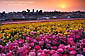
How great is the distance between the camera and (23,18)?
1597cm

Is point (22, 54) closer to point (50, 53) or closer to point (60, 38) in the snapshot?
point (50, 53)

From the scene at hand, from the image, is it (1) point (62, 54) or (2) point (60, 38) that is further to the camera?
(2) point (60, 38)

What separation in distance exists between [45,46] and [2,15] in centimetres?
1334

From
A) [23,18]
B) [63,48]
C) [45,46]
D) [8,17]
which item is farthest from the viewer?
[23,18]

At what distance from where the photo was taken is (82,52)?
6.53 feet

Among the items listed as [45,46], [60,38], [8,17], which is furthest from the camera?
[8,17]

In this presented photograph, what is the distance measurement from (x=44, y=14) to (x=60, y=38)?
14.2 m

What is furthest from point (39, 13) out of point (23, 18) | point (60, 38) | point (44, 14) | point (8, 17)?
point (60, 38)

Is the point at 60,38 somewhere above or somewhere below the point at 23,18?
above

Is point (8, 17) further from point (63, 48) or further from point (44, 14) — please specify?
point (63, 48)

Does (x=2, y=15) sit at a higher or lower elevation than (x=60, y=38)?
lower

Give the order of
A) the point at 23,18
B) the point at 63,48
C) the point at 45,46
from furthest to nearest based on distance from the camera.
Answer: the point at 23,18 → the point at 45,46 → the point at 63,48

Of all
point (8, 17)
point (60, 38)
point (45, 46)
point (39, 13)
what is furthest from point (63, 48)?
point (39, 13)

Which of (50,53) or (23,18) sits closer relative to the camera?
(50,53)
